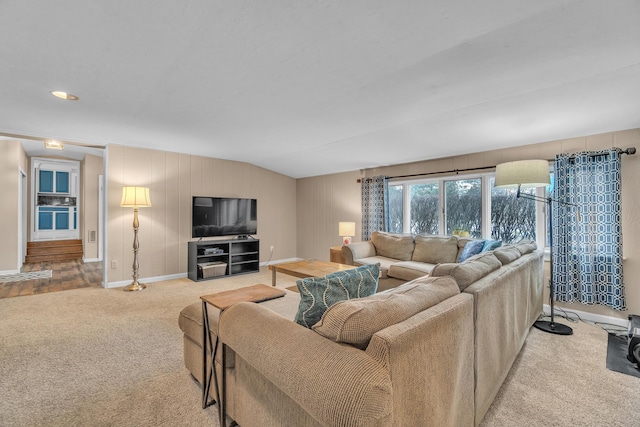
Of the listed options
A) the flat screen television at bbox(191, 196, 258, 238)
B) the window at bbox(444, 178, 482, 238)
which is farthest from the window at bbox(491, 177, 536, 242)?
the flat screen television at bbox(191, 196, 258, 238)

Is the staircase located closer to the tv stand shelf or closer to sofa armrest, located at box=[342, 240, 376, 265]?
the tv stand shelf

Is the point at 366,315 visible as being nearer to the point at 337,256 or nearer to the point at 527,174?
the point at 527,174

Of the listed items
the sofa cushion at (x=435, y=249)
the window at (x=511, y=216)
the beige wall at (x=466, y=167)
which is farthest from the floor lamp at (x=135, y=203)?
the window at (x=511, y=216)

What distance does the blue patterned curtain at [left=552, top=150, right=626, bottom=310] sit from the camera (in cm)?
303

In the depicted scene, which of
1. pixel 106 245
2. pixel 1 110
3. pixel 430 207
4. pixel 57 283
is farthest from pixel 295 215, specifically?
pixel 1 110

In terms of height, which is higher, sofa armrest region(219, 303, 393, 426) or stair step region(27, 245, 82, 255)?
sofa armrest region(219, 303, 393, 426)

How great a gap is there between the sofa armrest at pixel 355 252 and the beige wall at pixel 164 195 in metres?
2.43

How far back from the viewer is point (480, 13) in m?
1.56

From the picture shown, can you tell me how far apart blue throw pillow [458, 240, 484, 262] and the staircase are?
8.22 meters

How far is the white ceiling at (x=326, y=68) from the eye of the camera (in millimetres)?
1589

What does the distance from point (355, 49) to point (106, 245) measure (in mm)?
4430

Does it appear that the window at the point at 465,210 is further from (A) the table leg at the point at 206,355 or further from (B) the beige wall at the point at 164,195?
(A) the table leg at the point at 206,355

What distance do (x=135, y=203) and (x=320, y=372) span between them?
422 centimetres

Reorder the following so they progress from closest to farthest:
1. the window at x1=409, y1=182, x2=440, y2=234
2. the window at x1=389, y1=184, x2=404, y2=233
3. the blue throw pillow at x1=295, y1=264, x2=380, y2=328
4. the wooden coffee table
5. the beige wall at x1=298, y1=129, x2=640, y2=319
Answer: the blue throw pillow at x1=295, y1=264, x2=380, y2=328, the beige wall at x1=298, y1=129, x2=640, y2=319, the wooden coffee table, the window at x1=409, y1=182, x2=440, y2=234, the window at x1=389, y1=184, x2=404, y2=233
